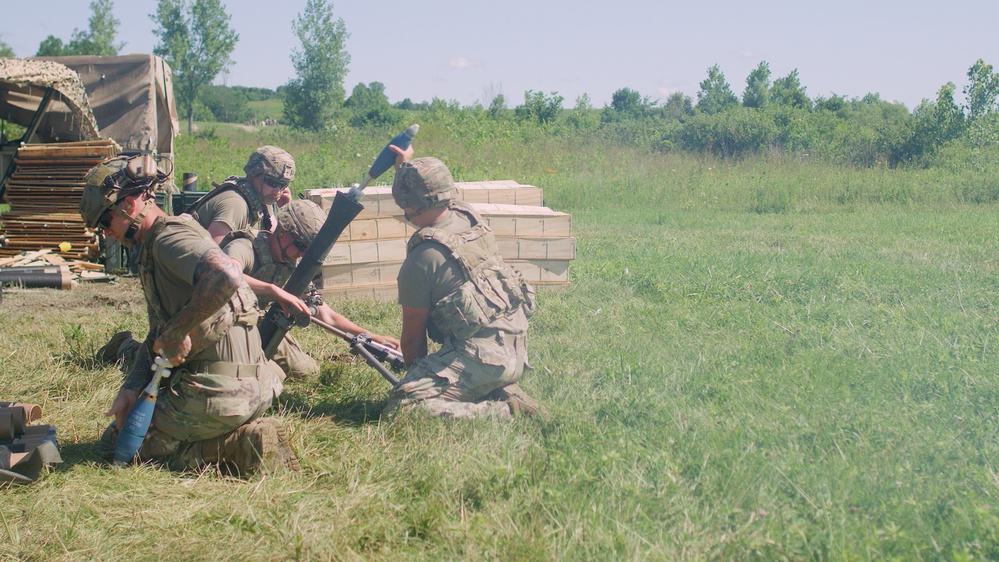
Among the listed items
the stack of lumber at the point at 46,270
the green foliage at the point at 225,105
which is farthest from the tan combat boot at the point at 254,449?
the green foliage at the point at 225,105

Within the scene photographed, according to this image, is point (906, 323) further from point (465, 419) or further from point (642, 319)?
point (465, 419)

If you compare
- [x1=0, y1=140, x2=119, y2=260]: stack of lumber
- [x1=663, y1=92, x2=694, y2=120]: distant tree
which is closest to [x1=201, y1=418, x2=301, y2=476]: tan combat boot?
[x1=0, y1=140, x2=119, y2=260]: stack of lumber

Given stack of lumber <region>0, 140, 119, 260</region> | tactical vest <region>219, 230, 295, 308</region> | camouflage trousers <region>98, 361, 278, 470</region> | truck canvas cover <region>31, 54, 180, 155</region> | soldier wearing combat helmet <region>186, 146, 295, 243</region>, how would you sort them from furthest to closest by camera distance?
truck canvas cover <region>31, 54, 180, 155</region>, stack of lumber <region>0, 140, 119, 260</region>, soldier wearing combat helmet <region>186, 146, 295, 243</region>, tactical vest <region>219, 230, 295, 308</region>, camouflage trousers <region>98, 361, 278, 470</region>

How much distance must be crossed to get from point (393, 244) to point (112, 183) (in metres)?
4.15

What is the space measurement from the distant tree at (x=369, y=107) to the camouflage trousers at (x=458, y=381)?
3723 centimetres

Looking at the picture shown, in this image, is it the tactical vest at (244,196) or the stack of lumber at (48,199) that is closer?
the tactical vest at (244,196)

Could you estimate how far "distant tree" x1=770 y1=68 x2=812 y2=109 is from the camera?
34.0 metres

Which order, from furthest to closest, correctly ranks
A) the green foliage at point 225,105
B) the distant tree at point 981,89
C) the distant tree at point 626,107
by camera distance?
1. the green foliage at point 225,105
2. the distant tree at point 626,107
3. the distant tree at point 981,89

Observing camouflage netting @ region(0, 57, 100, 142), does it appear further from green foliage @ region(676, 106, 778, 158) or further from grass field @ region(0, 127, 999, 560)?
green foliage @ region(676, 106, 778, 158)

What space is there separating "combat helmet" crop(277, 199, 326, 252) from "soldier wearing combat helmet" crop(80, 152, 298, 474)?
93cm

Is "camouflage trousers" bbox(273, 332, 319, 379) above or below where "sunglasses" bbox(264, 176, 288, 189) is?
below

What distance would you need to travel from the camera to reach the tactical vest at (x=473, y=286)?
4.55 meters

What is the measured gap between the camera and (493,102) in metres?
32.6

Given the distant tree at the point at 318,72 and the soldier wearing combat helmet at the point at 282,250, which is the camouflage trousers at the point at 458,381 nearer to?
the soldier wearing combat helmet at the point at 282,250
